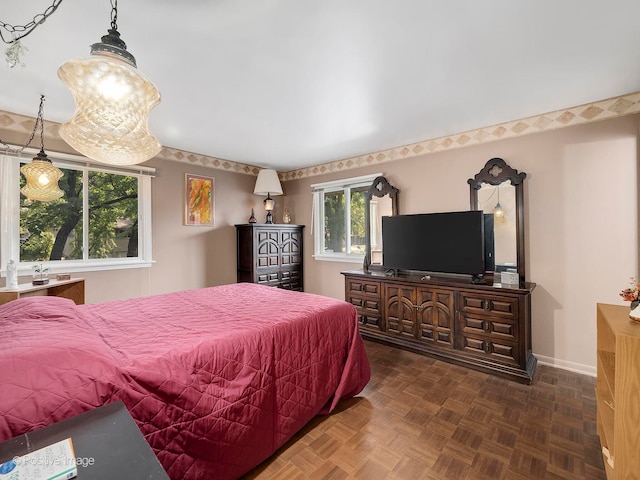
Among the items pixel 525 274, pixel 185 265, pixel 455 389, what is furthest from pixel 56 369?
pixel 525 274

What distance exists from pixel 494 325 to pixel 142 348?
2.83 metres

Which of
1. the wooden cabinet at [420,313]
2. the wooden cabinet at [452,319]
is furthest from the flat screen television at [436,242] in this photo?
the wooden cabinet at [420,313]

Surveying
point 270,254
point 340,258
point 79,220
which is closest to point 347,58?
point 340,258

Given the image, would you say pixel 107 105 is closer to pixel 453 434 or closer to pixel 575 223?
pixel 453 434

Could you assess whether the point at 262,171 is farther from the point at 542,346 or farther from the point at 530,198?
the point at 542,346

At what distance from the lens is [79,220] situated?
314cm

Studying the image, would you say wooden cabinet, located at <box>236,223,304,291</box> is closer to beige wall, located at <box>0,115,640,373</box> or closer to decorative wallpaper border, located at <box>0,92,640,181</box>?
beige wall, located at <box>0,115,640,373</box>

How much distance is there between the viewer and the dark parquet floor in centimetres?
157

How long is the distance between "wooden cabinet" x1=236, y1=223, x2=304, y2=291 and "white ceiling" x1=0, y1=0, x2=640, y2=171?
5.62ft

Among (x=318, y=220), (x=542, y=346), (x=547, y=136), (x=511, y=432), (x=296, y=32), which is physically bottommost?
(x=511, y=432)

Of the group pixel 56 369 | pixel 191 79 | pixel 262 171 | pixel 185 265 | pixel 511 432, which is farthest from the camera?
pixel 262 171

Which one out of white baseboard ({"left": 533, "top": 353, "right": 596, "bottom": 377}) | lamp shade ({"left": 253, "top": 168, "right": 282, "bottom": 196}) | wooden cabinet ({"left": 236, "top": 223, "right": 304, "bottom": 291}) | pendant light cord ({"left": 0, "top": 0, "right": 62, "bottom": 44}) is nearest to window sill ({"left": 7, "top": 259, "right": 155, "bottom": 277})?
wooden cabinet ({"left": 236, "top": 223, "right": 304, "bottom": 291})

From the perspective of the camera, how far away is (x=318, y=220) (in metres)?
4.72

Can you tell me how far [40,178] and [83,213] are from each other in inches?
33.9
